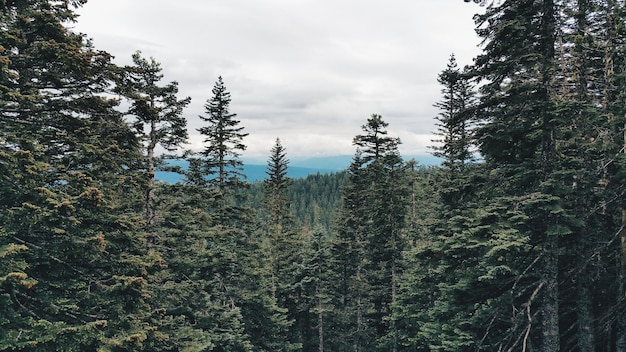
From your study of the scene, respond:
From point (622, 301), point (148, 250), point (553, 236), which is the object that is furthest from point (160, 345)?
point (622, 301)

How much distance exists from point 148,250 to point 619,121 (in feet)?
52.9

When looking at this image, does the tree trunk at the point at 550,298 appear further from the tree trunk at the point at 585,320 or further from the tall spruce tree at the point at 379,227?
the tall spruce tree at the point at 379,227

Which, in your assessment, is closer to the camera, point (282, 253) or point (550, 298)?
point (550, 298)

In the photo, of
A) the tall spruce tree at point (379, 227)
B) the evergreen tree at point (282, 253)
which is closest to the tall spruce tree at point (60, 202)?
the tall spruce tree at point (379, 227)

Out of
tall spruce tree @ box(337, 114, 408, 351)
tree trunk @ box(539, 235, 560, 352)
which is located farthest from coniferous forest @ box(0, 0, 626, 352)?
tall spruce tree @ box(337, 114, 408, 351)

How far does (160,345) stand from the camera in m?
13.5

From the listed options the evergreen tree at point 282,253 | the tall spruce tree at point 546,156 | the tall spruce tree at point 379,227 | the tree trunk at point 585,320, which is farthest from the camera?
the evergreen tree at point 282,253

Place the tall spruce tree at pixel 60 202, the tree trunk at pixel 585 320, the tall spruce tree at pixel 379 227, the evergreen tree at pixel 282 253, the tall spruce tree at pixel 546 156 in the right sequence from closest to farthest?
the tall spruce tree at pixel 60 202 → the tall spruce tree at pixel 546 156 → the tree trunk at pixel 585 320 → the tall spruce tree at pixel 379 227 → the evergreen tree at pixel 282 253

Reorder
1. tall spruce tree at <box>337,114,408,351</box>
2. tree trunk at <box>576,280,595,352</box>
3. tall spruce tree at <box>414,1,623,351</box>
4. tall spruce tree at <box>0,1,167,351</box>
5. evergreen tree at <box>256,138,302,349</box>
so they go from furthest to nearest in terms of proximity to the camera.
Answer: evergreen tree at <box>256,138,302,349</box> < tall spruce tree at <box>337,114,408,351</box> < tree trunk at <box>576,280,595,352</box> < tall spruce tree at <box>414,1,623,351</box> < tall spruce tree at <box>0,1,167,351</box>

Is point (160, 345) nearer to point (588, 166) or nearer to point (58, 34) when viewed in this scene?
point (58, 34)

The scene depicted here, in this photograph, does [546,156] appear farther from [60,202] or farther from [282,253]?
[282,253]

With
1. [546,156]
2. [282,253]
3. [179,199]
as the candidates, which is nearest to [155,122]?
[179,199]

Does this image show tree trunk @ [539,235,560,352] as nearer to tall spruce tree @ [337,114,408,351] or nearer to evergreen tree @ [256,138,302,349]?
tall spruce tree @ [337,114,408,351]

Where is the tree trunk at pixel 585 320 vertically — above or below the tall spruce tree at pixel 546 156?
below
